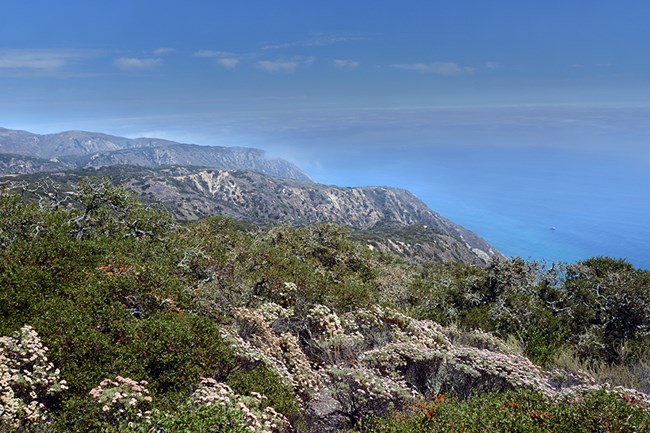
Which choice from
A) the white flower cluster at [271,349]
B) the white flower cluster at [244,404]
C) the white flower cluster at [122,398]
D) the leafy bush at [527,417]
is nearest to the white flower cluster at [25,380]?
the white flower cluster at [122,398]

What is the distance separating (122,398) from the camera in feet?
20.5

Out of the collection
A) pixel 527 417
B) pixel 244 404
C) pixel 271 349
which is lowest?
pixel 271 349

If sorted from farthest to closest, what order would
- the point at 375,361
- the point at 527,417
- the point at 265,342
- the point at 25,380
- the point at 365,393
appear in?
the point at 265,342 < the point at 375,361 < the point at 365,393 < the point at 527,417 < the point at 25,380

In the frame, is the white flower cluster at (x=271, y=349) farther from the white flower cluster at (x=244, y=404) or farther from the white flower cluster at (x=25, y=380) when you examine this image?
the white flower cluster at (x=25, y=380)

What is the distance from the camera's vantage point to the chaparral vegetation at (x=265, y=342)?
21.2ft

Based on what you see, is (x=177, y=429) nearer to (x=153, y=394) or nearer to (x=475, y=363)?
(x=153, y=394)

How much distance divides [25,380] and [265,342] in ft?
19.3

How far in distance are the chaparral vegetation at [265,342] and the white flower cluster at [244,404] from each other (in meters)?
0.04

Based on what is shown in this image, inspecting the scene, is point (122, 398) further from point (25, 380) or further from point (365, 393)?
point (365, 393)

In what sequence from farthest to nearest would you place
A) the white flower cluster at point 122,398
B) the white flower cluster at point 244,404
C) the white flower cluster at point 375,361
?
the white flower cluster at point 375,361 → the white flower cluster at point 244,404 → the white flower cluster at point 122,398

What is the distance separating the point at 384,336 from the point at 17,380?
938 cm

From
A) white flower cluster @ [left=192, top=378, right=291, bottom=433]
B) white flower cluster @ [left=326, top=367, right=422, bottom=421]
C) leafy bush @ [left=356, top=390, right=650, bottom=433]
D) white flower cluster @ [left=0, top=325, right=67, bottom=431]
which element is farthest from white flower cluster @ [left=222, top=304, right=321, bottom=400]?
white flower cluster @ [left=0, top=325, right=67, bottom=431]

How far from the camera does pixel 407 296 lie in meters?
21.4

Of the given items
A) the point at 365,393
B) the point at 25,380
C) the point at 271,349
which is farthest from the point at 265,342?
the point at 25,380
